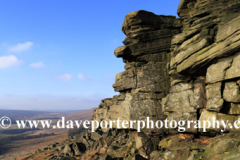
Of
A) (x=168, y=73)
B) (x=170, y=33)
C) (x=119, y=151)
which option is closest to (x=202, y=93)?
(x=168, y=73)

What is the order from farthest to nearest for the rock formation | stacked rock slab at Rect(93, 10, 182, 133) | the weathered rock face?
1. stacked rock slab at Rect(93, 10, 182, 133)
2. the weathered rock face
3. the rock formation

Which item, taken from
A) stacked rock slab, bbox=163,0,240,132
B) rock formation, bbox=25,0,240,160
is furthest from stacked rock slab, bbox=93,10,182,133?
stacked rock slab, bbox=163,0,240,132

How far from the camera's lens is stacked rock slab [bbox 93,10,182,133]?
74.5ft

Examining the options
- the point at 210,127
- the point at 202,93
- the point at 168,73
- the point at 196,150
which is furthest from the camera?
the point at 168,73

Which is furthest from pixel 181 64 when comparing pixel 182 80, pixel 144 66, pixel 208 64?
pixel 144 66

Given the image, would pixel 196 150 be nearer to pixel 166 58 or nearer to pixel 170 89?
pixel 170 89

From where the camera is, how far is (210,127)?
16.9 m

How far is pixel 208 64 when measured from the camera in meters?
18.0

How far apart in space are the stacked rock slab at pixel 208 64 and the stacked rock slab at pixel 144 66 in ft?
5.61

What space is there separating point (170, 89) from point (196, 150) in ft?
27.1

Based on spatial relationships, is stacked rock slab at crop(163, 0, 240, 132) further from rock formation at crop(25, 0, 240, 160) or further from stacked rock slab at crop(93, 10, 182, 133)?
stacked rock slab at crop(93, 10, 182, 133)

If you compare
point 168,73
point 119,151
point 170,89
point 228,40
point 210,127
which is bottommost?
point 119,151

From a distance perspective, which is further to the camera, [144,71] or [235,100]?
[144,71]

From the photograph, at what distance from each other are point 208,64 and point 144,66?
8.66 metres
